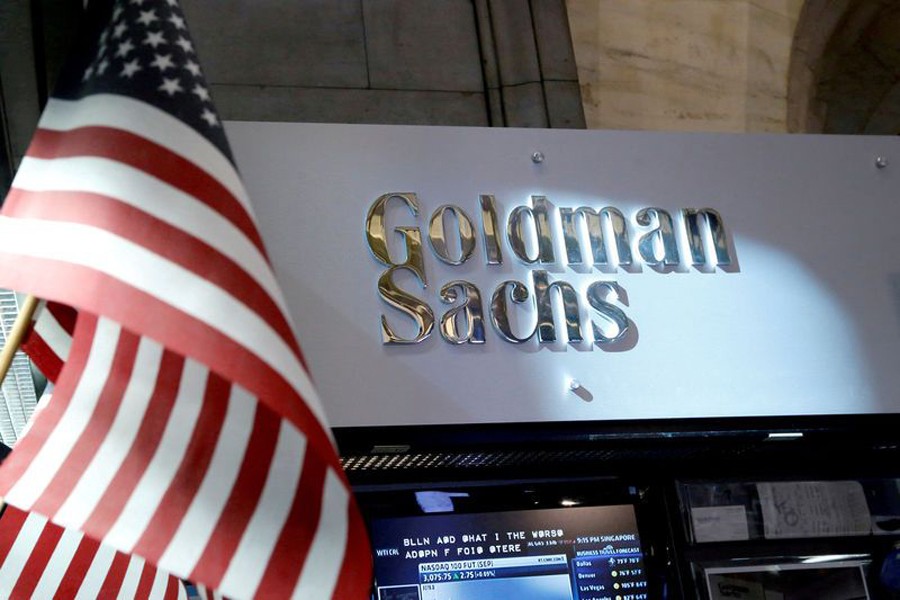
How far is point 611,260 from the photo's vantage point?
4969mm

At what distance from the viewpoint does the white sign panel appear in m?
4.58

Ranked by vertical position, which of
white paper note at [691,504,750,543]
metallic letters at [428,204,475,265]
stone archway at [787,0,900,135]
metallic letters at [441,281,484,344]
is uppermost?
stone archway at [787,0,900,135]

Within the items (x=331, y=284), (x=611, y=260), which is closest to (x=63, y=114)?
(x=331, y=284)

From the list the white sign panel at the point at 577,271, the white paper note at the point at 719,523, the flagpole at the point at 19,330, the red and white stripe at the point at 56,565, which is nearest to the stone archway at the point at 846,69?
the white sign panel at the point at 577,271

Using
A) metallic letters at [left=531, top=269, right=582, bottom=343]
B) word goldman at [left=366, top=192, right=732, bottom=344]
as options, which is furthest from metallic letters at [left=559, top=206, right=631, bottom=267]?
metallic letters at [left=531, top=269, right=582, bottom=343]

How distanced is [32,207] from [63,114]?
286mm

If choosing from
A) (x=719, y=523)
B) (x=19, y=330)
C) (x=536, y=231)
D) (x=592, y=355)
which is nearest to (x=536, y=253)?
(x=536, y=231)

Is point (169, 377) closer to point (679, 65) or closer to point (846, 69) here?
point (679, 65)

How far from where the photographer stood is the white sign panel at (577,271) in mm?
4582

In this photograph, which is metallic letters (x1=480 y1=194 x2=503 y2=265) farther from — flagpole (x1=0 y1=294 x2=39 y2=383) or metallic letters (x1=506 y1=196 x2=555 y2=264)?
flagpole (x1=0 y1=294 x2=39 y2=383)

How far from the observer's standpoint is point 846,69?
9492 mm

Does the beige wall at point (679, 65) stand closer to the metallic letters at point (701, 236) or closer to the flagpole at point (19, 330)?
the metallic letters at point (701, 236)

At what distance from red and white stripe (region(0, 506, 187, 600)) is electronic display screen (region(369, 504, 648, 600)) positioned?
0.91 metres

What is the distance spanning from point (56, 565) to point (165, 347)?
151cm
